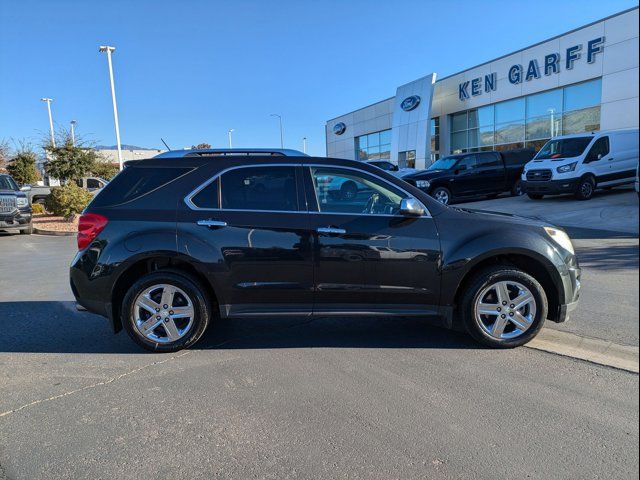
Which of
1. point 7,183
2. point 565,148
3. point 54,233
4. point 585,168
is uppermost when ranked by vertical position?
point 565,148

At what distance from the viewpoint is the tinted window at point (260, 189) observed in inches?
173

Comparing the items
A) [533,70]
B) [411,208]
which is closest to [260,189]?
[411,208]

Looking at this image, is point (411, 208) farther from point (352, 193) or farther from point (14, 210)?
point (14, 210)

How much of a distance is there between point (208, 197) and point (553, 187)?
13586 millimetres

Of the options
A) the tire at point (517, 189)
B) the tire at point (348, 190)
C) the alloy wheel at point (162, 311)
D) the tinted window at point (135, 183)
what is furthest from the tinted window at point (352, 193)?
the tire at point (517, 189)

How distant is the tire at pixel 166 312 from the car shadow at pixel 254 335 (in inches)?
10.6

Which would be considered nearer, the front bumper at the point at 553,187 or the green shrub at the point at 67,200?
the front bumper at the point at 553,187

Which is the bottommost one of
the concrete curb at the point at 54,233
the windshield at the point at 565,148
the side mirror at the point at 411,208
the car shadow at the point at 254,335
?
the car shadow at the point at 254,335

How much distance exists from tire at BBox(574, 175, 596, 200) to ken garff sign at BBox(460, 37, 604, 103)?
818 centimetres

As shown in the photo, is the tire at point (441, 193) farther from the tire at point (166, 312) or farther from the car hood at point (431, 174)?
the tire at point (166, 312)

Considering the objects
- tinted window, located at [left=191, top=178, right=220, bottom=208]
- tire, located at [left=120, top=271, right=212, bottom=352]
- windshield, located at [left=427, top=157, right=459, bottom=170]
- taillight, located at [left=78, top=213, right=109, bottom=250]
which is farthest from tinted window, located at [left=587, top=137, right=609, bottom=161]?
taillight, located at [left=78, top=213, right=109, bottom=250]

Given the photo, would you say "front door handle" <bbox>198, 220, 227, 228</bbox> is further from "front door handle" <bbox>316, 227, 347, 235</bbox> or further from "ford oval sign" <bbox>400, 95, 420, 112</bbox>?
"ford oval sign" <bbox>400, 95, 420, 112</bbox>

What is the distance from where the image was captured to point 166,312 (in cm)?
440

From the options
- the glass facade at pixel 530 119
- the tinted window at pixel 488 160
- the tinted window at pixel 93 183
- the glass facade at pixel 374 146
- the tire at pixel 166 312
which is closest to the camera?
the tire at pixel 166 312
